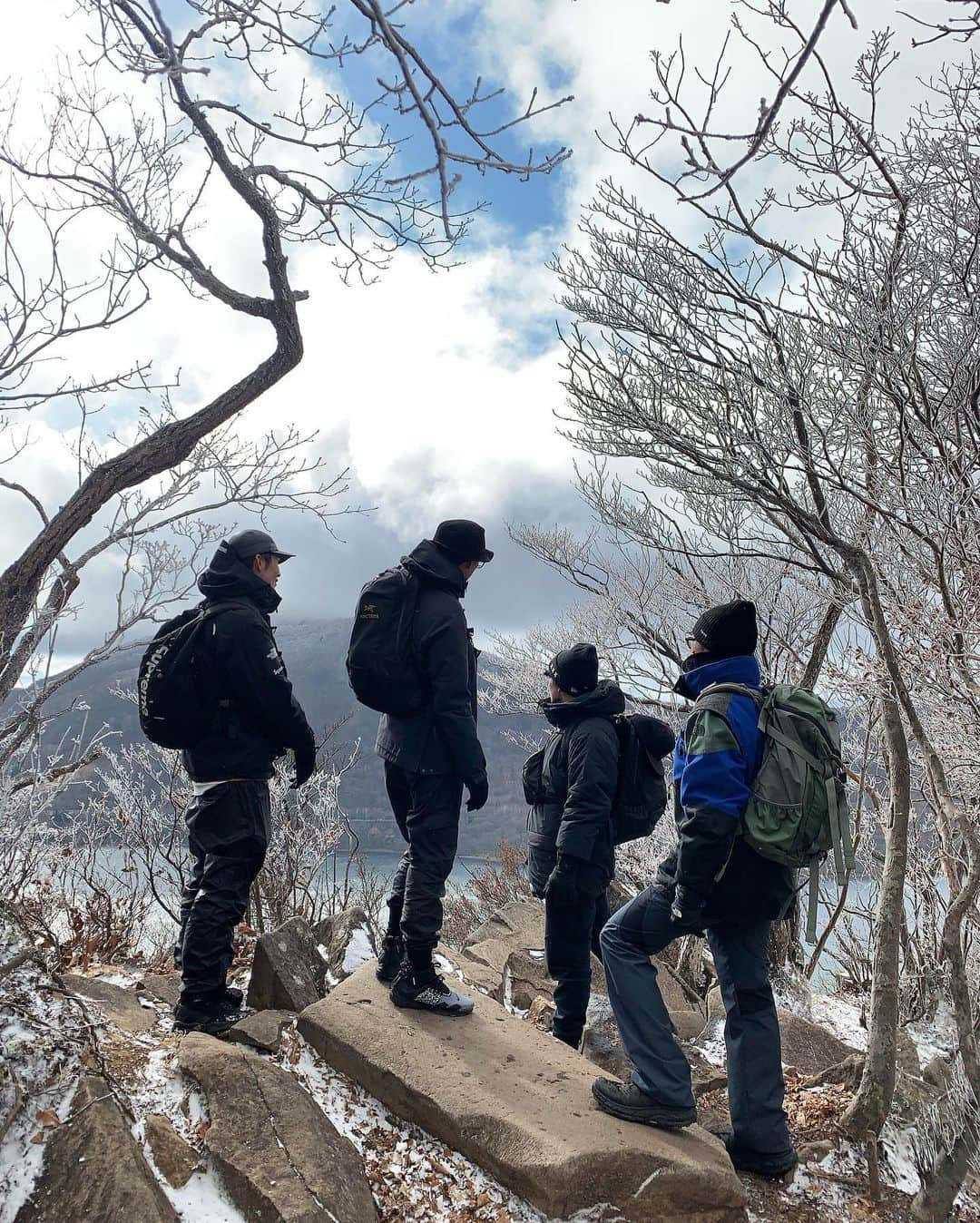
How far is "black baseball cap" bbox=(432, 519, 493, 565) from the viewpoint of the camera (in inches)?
134

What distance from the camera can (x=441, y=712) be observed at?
3086 millimetres

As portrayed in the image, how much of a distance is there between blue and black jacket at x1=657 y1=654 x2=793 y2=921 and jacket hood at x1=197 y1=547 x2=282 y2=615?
6.01 ft

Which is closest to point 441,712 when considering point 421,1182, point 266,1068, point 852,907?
point 266,1068

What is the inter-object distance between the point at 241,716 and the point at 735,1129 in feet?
8.25

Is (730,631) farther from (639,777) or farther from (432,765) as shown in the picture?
(432,765)

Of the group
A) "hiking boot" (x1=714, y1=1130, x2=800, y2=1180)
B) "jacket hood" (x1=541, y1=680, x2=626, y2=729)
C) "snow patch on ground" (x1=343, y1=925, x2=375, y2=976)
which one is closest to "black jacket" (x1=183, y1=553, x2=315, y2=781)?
"jacket hood" (x1=541, y1=680, x2=626, y2=729)

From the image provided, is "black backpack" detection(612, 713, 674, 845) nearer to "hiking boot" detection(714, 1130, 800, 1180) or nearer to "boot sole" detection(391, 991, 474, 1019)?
"boot sole" detection(391, 991, 474, 1019)

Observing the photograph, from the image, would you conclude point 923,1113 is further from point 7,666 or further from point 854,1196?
point 7,666

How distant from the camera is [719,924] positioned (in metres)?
2.76

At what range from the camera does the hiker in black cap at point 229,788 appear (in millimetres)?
2926

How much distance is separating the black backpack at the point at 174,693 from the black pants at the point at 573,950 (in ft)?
5.88

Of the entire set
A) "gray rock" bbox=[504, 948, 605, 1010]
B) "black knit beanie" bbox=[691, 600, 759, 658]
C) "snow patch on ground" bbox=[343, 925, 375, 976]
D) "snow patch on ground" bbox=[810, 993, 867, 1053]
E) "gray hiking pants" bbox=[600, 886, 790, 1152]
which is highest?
"black knit beanie" bbox=[691, 600, 759, 658]

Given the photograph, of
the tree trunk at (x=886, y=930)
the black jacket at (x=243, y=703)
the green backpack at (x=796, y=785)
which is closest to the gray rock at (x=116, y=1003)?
the black jacket at (x=243, y=703)

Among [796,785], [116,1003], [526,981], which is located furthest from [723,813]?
[526,981]
